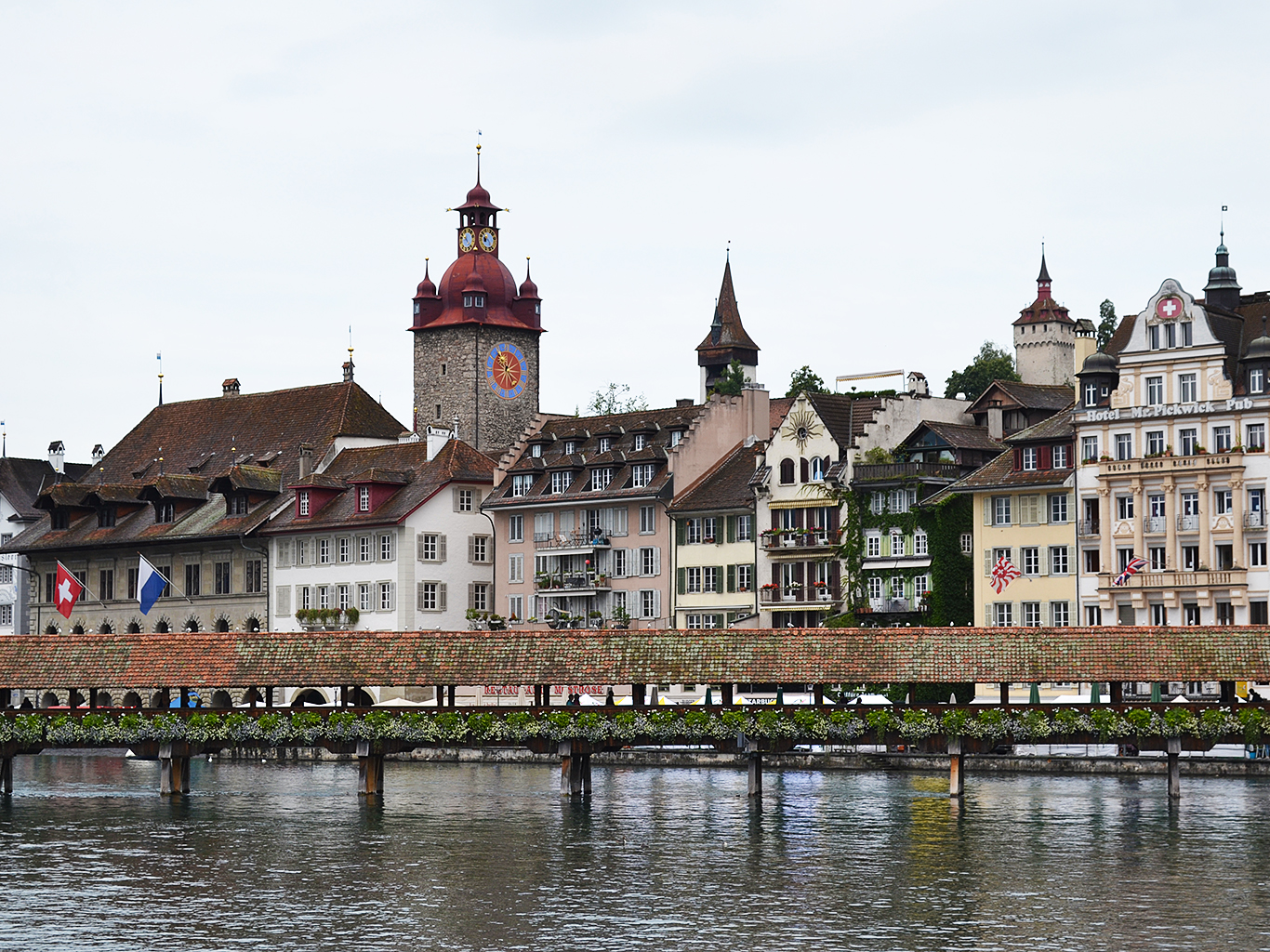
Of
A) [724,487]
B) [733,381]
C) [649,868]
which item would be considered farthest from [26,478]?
[649,868]

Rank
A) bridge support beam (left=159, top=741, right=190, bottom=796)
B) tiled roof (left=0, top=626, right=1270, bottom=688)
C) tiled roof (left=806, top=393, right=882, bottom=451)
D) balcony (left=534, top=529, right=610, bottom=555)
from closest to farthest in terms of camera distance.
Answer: tiled roof (left=0, top=626, right=1270, bottom=688), bridge support beam (left=159, top=741, right=190, bottom=796), tiled roof (left=806, top=393, right=882, bottom=451), balcony (left=534, top=529, right=610, bottom=555)

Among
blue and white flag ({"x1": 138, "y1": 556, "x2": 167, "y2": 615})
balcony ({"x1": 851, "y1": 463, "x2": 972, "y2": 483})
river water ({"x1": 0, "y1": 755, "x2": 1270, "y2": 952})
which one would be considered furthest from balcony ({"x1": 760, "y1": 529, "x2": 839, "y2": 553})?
blue and white flag ({"x1": 138, "y1": 556, "x2": 167, "y2": 615})

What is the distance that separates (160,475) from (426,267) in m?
19.9

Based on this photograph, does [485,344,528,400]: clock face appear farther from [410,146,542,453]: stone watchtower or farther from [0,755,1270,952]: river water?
[0,755,1270,952]: river water

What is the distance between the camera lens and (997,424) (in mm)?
95000

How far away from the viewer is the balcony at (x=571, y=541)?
10175 centimetres

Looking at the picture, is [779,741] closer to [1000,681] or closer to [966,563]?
[1000,681]

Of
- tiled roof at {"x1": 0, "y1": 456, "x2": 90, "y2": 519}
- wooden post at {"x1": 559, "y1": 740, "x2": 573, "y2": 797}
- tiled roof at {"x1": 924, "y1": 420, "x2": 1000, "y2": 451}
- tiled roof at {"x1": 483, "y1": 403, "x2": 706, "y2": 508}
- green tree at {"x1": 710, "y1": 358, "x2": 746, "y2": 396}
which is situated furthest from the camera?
green tree at {"x1": 710, "y1": 358, "x2": 746, "y2": 396}

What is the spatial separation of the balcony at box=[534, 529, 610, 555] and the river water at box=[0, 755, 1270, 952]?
1252 inches

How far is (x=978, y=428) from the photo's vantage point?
9512 centimetres

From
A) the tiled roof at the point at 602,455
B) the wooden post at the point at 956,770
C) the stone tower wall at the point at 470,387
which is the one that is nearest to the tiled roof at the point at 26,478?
the stone tower wall at the point at 470,387

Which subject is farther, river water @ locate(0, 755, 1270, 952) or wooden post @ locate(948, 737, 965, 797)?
wooden post @ locate(948, 737, 965, 797)

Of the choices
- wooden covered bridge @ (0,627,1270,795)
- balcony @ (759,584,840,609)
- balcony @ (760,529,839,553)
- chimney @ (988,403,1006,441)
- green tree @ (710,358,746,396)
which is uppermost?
green tree @ (710,358,746,396)

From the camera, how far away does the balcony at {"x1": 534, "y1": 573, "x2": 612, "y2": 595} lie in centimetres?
10150
